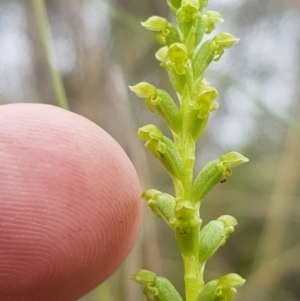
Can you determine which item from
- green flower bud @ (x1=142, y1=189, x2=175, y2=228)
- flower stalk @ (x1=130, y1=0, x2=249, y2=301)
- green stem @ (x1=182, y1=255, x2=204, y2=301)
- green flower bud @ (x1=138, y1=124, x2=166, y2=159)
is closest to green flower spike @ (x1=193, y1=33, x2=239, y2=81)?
flower stalk @ (x1=130, y1=0, x2=249, y2=301)

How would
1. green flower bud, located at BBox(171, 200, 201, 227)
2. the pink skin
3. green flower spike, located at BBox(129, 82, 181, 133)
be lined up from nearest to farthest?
green flower bud, located at BBox(171, 200, 201, 227) < green flower spike, located at BBox(129, 82, 181, 133) < the pink skin

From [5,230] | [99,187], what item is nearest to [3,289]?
[5,230]

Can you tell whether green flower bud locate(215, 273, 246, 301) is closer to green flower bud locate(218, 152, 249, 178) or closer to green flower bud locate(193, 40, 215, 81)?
green flower bud locate(218, 152, 249, 178)

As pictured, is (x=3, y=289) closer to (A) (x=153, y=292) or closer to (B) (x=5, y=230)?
(B) (x=5, y=230)

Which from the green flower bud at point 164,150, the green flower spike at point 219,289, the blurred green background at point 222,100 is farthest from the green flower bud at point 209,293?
the blurred green background at point 222,100

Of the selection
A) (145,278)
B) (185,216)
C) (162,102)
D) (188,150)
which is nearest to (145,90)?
(162,102)

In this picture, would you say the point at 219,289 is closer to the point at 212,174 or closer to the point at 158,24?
the point at 212,174

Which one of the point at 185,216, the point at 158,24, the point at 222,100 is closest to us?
the point at 185,216
